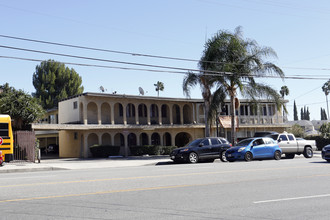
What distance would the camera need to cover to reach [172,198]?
28.3ft

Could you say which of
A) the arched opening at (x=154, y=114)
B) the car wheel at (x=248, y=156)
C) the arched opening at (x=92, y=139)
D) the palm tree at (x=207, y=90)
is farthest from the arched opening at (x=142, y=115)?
the car wheel at (x=248, y=156)

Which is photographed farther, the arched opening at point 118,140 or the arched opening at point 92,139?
the arched opening at point 118,140

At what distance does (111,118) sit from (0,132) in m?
14.6

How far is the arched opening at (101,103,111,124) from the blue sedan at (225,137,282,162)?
1691 cm

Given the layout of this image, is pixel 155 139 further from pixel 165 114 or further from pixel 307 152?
pixel 307 152

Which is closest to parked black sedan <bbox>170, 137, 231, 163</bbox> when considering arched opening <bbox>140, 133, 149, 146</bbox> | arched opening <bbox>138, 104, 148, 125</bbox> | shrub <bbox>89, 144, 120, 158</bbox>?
shrub <bbox>89, 144, 120, 158</bbox>

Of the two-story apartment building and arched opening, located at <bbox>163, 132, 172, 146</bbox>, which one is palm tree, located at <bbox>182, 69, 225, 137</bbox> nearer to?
the two-story apartment building

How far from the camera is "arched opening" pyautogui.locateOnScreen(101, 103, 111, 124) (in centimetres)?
3622

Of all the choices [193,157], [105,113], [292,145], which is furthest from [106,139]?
[292,145]

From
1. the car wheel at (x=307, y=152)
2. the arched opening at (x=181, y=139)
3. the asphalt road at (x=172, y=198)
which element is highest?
the arched opening at (x=181, y=139)

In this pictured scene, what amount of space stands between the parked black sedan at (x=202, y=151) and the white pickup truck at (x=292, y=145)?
409 cm

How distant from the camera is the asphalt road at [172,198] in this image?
22.9ft

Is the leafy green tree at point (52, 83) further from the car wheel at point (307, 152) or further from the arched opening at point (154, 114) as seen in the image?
the car wheel at point (307, 152)

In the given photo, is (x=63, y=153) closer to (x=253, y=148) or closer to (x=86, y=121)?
(x=86, y=121)
